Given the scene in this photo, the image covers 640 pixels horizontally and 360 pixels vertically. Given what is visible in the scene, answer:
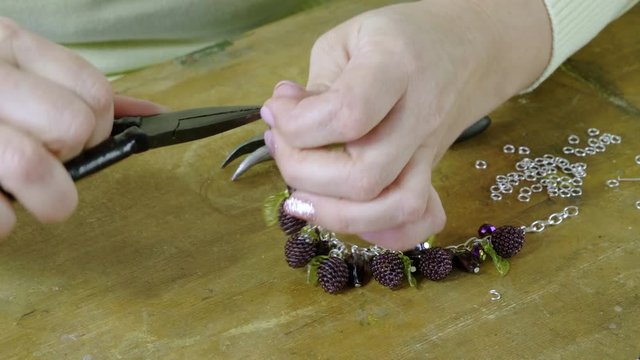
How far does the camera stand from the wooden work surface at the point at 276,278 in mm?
692

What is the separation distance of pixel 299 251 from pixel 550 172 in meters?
0.29

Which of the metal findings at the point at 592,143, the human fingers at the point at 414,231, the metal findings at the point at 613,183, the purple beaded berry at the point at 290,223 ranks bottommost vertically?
the metal findings at the point at 592,143

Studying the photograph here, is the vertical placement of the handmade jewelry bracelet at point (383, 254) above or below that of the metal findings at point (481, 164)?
above

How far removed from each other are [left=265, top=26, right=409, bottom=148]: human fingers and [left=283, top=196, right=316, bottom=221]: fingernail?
2.1 inches

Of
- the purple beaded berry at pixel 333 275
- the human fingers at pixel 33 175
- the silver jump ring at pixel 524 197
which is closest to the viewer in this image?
the human fingers at pixel 33 175

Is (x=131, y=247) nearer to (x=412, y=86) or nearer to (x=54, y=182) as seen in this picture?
(x=54, y=182)

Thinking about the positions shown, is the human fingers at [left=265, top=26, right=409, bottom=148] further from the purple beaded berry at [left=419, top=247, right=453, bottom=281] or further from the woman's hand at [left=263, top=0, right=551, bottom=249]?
the purple beaded berry at [left=419, top=247, right=453, bottom=281]

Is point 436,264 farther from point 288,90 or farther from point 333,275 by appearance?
point 288,90

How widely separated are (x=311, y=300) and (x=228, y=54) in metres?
0.44

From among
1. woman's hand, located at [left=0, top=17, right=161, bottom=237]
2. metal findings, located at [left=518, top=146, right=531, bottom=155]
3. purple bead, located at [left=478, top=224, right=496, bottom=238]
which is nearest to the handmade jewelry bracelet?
purple bead, located at [left=478, top=224, right=496, bottom=238]

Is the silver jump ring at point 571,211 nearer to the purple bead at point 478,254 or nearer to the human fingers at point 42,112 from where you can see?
the purple bead at point 478,254

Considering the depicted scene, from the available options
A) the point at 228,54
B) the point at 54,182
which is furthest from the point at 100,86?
the point at 228,54

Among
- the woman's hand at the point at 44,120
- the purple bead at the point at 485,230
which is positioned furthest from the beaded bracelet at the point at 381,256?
the woman's hand at the point at 44,120

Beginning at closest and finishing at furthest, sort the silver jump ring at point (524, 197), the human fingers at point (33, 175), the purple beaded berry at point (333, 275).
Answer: the human fingers at point (33, 175) → the purple beaded berry at point (333, 275) → the silver jump ring at point (524, 197)
